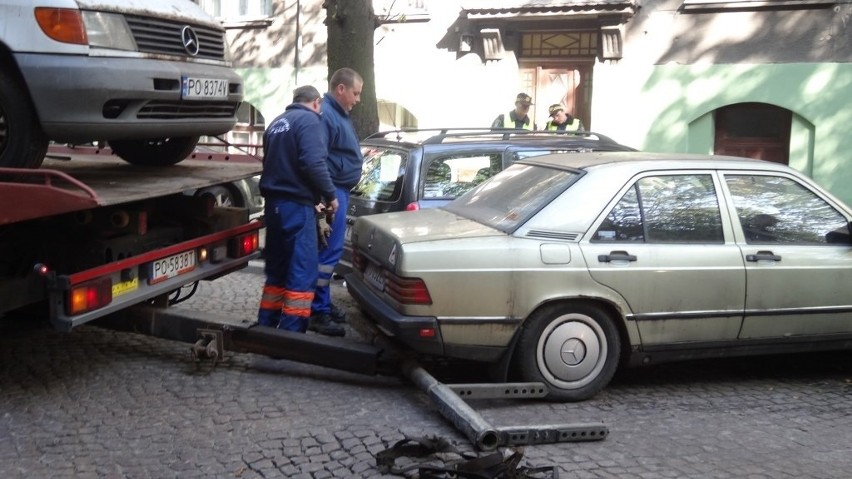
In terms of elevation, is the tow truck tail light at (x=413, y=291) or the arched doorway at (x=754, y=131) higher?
the arched doorway at (x=754, y=131)

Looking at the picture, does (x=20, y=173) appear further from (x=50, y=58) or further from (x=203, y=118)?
(x=203, y=118)

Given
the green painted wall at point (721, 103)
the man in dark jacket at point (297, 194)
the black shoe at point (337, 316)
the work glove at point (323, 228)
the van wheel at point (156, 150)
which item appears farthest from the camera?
the green painted wall at point (721, 103)

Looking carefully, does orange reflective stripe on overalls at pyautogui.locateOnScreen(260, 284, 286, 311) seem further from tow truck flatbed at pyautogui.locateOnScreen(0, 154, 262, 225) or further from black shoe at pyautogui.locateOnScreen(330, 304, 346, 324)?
tow truck flatbed at pyautogui.locateOnScreen(0, 154, 262, 225)

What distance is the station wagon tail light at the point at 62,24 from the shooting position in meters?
4.96

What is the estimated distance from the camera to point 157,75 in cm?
538

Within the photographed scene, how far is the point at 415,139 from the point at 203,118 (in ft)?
8.02

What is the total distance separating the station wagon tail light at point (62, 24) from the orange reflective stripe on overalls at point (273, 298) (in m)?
2.11

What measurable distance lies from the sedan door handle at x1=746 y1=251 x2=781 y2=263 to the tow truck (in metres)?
1.57

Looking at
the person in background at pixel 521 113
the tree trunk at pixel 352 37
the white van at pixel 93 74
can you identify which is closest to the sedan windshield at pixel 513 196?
the white van at pixel 93 74

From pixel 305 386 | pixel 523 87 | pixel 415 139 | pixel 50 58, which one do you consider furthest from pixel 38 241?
pixel 523 87

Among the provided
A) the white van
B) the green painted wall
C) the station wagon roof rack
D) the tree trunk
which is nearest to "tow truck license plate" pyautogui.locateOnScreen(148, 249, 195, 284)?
the white van

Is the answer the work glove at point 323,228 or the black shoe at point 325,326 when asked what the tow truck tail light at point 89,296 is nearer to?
the work glove at point 323,228

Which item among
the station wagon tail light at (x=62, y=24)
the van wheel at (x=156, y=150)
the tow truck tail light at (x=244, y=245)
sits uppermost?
the station wagon tail light at (x=62, y=24)

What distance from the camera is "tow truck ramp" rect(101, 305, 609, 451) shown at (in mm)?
4691
